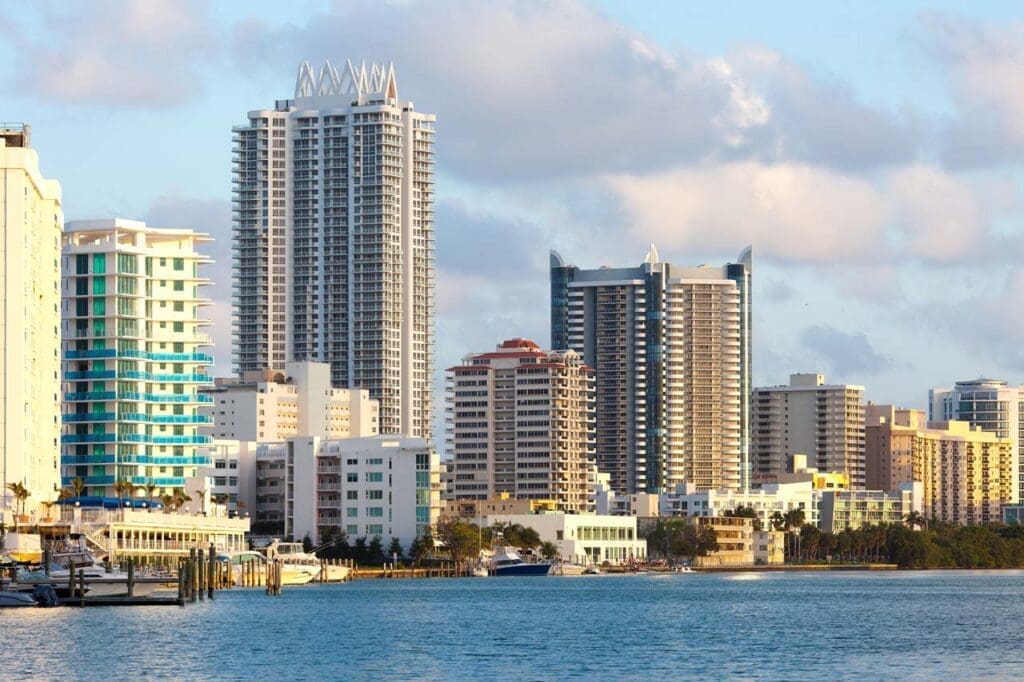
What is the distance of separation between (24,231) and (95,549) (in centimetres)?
2430

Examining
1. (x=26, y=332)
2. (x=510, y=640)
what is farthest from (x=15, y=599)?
(x=26, y=332)

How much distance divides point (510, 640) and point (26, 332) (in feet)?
205

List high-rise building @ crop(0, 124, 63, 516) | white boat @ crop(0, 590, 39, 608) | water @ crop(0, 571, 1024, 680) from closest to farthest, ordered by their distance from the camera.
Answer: water @ crop(0, 571, 1024, 680) < white boat @ crop(0, 590, 39, 608) < high-rise building @ crop(0, 124, 63, 516)

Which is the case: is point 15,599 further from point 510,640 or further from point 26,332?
point 26,332

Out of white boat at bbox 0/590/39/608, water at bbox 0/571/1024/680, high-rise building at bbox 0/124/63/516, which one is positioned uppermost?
high-rise building at bbox 0/124/63/516

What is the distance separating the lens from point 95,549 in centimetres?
16025

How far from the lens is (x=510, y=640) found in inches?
4326

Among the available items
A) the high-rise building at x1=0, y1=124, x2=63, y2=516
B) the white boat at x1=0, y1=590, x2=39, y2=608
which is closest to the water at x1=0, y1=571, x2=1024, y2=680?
the white boat at x1=0, y1=590, x2=39, y2=608

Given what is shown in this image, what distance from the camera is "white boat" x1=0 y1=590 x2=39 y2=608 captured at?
386 feet

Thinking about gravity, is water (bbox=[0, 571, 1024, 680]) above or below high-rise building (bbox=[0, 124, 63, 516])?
below

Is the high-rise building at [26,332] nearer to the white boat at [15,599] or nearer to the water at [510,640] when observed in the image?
the water at [510,640]

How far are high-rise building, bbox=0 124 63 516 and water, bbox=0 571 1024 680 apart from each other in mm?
18360

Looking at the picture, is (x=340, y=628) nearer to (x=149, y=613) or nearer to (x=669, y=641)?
(x=149, y=613)

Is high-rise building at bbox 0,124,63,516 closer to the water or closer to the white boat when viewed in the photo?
the water
